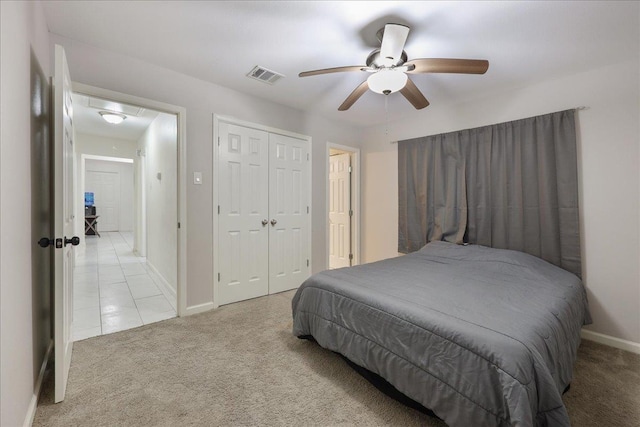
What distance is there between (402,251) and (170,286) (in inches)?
118

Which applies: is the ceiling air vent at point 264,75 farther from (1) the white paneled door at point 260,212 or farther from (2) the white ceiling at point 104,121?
(2) the white ceiling at point 104,121

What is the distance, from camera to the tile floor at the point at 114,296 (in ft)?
8.54

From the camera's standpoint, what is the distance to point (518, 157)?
2820mm

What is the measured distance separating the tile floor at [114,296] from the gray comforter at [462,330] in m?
1.71

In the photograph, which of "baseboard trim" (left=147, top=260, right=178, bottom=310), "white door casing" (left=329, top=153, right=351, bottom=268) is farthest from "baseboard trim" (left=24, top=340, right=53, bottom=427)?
"white door casing" (left=329, top=153, right=351, bottom=268)

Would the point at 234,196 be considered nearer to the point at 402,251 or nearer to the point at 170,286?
the point at 170,286

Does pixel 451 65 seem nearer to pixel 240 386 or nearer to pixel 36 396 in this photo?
pixel 240 386

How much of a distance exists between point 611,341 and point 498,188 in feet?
5.18

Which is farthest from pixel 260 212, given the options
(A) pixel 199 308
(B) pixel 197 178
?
(A) pixel 199 308

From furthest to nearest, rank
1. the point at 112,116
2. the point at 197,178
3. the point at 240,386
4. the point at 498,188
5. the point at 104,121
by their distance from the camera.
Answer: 1. the point at 104,121
2. the point at 112,116
3. the point at 498,188
4. the point at 197,178
5. the point at 240,386

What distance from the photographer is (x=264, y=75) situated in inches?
106

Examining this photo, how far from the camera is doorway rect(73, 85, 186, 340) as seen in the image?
271 cm

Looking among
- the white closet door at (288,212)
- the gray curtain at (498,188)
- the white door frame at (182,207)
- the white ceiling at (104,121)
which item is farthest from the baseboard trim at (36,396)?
the gray curtain at (498,188)

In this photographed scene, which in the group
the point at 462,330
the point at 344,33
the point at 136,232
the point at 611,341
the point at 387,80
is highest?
the point at 344,33
